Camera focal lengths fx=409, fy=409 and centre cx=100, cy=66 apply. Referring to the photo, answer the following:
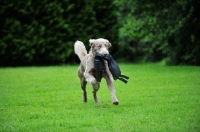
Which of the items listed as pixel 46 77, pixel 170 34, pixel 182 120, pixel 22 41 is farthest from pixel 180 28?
pixel 182 120

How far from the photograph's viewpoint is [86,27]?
21.2 metres

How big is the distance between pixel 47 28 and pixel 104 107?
42.4 ft

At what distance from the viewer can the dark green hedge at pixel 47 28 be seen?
1948cm

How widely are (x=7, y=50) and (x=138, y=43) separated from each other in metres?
8.77

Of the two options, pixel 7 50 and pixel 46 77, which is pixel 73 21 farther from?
pixel 46 77

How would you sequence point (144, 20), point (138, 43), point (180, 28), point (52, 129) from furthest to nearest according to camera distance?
point (138, 43) < point (144, 20) < point (180, 28) < point (52, 129)

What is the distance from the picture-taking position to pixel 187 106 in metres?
7.66

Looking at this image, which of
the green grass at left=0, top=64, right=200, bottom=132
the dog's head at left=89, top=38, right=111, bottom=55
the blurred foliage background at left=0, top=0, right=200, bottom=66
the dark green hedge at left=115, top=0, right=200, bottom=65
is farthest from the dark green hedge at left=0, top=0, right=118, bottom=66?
the dog's head at left=89, top=38, right=111, bottom=55

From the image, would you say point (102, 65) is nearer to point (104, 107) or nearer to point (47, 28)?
point (104, 107)

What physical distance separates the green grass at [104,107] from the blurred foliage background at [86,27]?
15.2 ft

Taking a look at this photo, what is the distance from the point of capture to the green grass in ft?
20.5

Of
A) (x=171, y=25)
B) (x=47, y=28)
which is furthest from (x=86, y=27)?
(x=171, y=25)

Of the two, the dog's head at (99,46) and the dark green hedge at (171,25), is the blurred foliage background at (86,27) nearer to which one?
the dark green hedge at (171,25)

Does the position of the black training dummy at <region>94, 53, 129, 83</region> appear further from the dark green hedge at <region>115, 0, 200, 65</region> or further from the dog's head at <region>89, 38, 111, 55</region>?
the dark green hedge at <region>115, 0, 200, 65</region>
